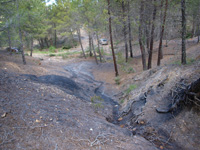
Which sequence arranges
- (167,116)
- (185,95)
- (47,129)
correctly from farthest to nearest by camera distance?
A: (167,116), (185,95), (47,129)

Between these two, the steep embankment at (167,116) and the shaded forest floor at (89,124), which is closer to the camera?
the shaded forest floor at (89,124)

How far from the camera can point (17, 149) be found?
130 inches

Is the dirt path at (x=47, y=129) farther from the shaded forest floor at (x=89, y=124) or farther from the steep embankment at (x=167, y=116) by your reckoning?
the steep embankment at (x=167, y=116)

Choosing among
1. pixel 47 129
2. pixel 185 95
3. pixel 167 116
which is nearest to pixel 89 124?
pixel 47 129

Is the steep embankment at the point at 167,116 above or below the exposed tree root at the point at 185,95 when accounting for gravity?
below

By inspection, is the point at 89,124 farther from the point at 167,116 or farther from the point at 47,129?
the point at 167,116

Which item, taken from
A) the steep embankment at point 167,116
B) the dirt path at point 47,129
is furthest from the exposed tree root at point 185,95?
the dirt path at point 47,129

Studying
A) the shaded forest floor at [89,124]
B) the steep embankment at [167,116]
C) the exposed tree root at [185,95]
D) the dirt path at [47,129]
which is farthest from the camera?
the exposed tree root at [185,95]

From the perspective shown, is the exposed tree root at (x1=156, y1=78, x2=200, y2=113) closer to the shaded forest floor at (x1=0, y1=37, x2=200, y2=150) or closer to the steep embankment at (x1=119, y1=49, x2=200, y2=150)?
the steep embankment at (x1=119, y1=49, x2=200, y2=150)

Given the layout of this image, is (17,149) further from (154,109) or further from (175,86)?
(175,86)

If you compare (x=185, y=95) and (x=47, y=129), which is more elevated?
(x=185, y=95)

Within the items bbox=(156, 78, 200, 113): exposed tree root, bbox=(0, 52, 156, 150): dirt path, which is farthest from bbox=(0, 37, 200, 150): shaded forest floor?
bbox=(156, 78, 200, 113): exposed tree root

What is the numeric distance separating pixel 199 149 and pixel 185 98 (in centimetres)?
173

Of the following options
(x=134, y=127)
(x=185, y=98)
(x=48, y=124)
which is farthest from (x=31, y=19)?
(x=185, y=98)
